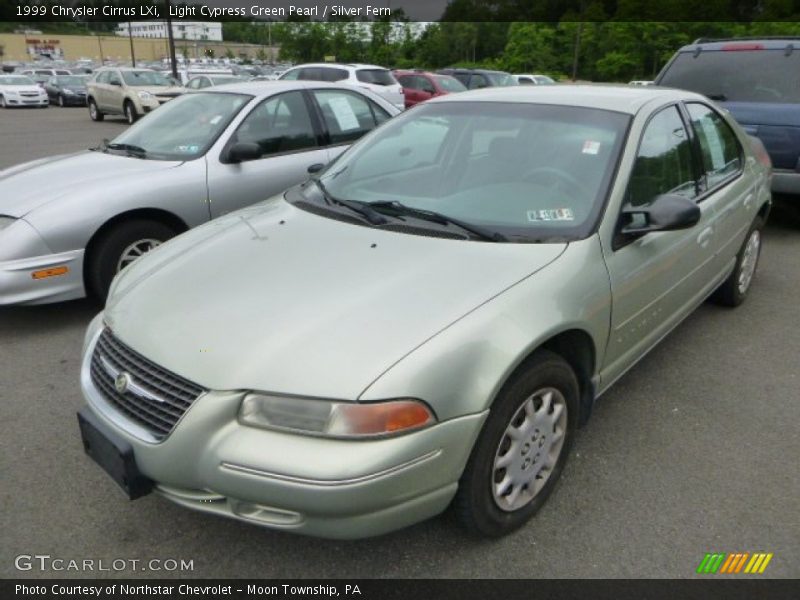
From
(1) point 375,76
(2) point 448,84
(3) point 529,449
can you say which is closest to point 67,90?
(1) point 375,76

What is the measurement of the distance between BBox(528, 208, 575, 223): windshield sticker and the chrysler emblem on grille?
1636 millimetres

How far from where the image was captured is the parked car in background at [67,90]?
2688 cm

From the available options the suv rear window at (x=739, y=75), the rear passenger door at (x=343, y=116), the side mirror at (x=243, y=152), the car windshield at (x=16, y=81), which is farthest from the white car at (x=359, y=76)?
the car windshield at (x=16, y=81)

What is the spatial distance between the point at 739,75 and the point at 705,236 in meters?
4.28

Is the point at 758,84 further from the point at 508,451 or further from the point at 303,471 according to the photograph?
the point at 303,471

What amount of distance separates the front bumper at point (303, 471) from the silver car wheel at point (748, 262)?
3293 millimetres

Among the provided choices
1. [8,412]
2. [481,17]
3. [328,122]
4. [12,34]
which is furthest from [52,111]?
[12,34]

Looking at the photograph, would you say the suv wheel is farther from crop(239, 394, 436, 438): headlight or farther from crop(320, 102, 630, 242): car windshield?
crop(239, 394, 436, 438): headlight

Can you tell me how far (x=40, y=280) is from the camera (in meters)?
3.94

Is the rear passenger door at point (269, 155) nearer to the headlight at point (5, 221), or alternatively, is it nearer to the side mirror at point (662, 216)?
the headlight at point (5, 221)

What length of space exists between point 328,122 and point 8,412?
10.9 ft

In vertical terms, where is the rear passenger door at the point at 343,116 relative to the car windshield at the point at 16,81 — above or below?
above

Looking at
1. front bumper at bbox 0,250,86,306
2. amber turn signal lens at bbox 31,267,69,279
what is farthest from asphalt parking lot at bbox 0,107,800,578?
amber turn signal lens at bbox 31,267,69,279
